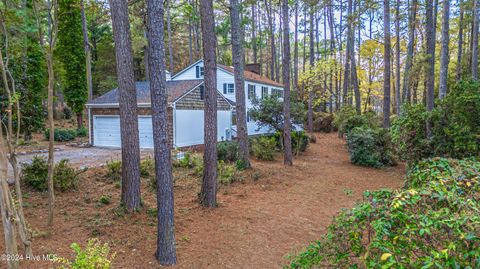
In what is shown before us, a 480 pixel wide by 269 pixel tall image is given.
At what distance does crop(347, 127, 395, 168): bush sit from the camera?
11107mm

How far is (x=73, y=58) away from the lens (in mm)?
18156

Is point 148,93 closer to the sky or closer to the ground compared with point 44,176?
closer to the sky

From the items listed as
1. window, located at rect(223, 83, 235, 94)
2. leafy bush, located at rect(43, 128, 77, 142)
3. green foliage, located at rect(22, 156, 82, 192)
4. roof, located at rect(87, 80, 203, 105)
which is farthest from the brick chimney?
green foliage, located at rect(22, 156, 82, 192)

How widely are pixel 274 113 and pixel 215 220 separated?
932cm

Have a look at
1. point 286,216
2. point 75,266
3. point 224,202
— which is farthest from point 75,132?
point 75,266

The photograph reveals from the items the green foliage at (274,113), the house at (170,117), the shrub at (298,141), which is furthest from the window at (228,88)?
the shrub at (298,141)

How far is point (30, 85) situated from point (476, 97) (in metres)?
15.9

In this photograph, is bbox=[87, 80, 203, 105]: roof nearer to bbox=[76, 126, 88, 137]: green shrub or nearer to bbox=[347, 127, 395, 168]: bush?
bbox=[76, 126, 88, 137]: green shrub

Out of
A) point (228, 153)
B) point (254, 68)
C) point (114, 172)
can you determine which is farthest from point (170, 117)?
point (254, 68)

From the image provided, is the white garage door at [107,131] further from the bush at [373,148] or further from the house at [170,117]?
the bush at [373,148]

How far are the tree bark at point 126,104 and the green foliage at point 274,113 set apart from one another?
30.9ft

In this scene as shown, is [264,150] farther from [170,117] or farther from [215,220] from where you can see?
[215,220]

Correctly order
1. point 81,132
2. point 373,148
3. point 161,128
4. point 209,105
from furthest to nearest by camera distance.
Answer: point 81,132
point 373,148
point 209,105
point 161,128

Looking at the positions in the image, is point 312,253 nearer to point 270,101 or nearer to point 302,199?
point 302,199
